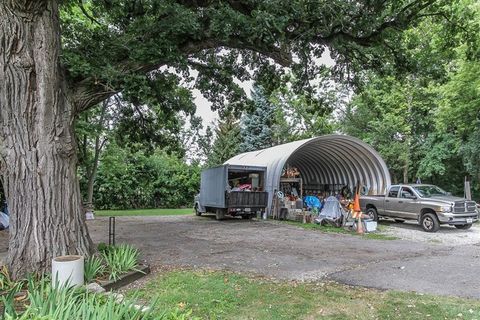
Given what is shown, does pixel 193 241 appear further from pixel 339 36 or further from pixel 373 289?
pixel 339 36

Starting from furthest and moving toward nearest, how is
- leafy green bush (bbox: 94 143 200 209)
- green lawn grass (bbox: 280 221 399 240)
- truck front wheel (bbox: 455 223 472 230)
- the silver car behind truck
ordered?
1. leafy green bush (bbox: 94 143 200 209)
2. truck front wheel (bbox: 455 223 472 230)
3. the silver car behind truck
4. green lawn grass (bbox: 280 221 399 240)

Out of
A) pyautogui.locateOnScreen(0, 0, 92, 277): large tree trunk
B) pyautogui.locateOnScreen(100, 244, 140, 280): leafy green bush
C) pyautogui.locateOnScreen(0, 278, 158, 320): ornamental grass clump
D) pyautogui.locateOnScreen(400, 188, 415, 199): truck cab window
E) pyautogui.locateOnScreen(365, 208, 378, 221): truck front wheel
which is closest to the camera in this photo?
pyautogui.locateOnScreen(0, 278, 158, 320): ornamental grass clump

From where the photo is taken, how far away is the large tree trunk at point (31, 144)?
5.75m

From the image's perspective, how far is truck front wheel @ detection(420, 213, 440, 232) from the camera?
12.8 meters

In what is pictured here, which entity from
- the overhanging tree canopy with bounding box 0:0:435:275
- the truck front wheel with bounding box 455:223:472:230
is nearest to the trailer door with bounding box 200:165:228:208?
the overhanging tree canopy with bounding box 0:0:435:275

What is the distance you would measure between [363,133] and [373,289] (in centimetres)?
2608

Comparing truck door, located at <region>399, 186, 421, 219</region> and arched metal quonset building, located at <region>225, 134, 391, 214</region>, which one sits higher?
arched metal quonset building, located at <region>225, 134, 391, 214</region>

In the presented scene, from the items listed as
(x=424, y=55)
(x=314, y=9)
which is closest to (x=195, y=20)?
(x=314, y=9)

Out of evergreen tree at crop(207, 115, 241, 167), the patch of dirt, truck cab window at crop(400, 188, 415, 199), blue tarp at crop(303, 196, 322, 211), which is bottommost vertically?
the patch of dirt

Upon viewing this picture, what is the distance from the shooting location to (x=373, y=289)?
19.1ft

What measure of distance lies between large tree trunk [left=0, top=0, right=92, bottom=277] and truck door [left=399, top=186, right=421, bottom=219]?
1158 centimetres

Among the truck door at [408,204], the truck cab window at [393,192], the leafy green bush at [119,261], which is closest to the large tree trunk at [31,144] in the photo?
the leafy green bush at [119,261]

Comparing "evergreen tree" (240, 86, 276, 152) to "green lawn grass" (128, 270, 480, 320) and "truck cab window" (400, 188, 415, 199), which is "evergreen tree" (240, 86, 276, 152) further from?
"green lawn grass" (128, 270, 480, 320)

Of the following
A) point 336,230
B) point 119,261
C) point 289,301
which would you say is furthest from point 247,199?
point 289,301
